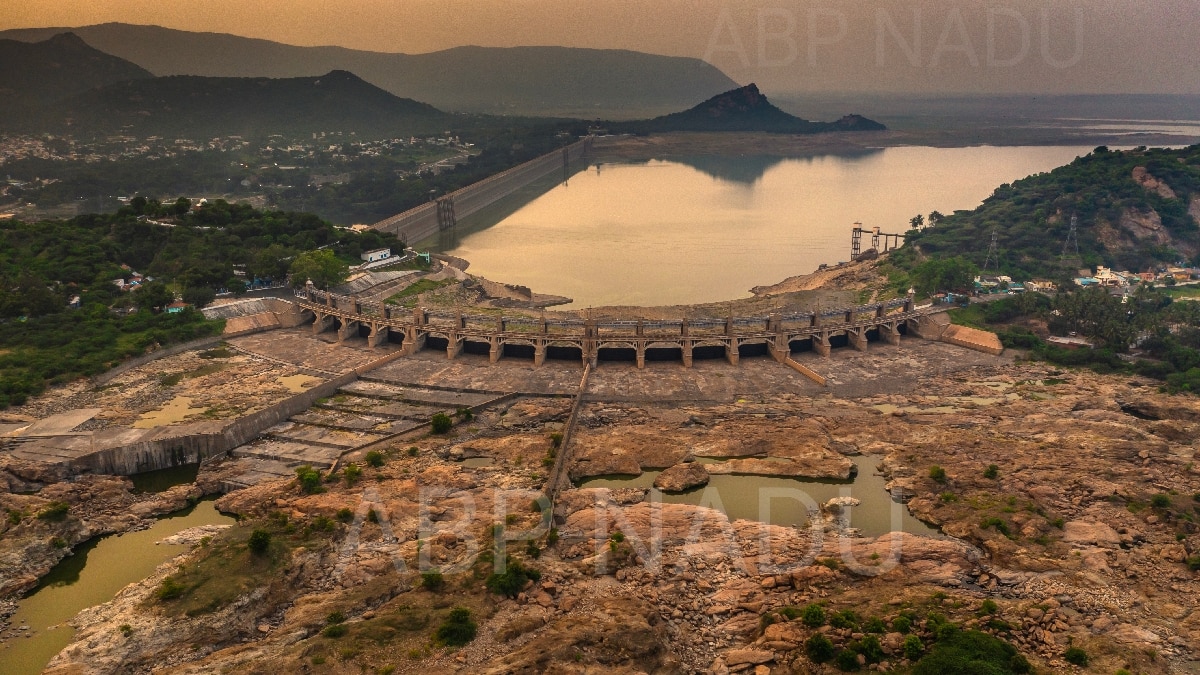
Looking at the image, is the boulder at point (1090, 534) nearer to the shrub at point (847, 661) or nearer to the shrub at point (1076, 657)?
the shrub at point (1076, 657)

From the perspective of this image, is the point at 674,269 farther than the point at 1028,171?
No

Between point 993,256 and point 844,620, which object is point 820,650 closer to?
point 844,620

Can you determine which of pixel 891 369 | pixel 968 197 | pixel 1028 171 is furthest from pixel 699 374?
pixel 1028 171

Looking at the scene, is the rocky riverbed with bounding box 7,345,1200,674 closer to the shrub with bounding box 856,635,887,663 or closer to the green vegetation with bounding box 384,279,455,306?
the shrub with bounding box 856,635,887,663

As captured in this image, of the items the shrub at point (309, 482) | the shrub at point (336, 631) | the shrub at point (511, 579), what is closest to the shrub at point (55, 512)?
the shrub at point (309, 482)

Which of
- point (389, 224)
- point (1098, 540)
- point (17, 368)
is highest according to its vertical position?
point (389, 224)

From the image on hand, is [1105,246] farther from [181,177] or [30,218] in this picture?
[181,177]
